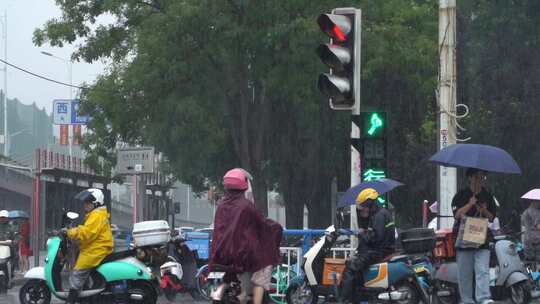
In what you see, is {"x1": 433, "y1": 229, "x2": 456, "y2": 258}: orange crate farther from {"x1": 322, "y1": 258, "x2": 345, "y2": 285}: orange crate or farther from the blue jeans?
{"x1": 322, "y1": 258, "x2": 345, "y2": 285}: orange crate

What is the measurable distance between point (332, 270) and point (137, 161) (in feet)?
31.1

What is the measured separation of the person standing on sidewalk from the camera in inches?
492

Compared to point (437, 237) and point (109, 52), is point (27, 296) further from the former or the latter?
point (109, 52)

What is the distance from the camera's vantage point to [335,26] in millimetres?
13164

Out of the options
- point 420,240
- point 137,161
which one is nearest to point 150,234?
point 420,240

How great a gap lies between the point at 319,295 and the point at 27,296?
3.87 meters

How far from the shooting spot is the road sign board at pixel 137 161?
2495 cm

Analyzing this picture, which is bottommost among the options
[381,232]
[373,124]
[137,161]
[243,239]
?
[381,232]

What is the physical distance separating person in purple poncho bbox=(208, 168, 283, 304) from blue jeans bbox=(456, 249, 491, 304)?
3227mm

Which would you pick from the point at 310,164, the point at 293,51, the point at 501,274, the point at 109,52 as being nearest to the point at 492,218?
the point at 501,274

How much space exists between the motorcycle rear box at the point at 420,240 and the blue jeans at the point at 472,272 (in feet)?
4.11

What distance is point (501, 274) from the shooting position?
15578mm

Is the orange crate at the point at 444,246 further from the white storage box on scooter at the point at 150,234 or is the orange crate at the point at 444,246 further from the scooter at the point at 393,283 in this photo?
the white storage box on scooter at the point at 150,234

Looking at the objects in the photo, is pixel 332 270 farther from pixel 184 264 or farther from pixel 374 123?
pixel 184 264
